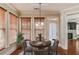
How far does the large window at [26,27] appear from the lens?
330 centimetres

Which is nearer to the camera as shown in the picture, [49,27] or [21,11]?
[21,11]

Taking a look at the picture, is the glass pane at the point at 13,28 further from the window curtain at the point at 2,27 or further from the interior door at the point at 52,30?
the interior door at the point at 52,30

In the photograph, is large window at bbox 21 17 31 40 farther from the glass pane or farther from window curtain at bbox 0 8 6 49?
window curtain at bbox 0 8 6 49

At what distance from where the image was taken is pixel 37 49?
3.34m

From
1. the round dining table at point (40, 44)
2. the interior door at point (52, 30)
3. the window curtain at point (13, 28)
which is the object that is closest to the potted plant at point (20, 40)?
the window curtain at point (13, 28)

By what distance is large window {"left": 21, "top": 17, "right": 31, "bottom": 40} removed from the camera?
3300 mm

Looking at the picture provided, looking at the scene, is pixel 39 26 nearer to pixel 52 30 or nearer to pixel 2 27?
pixel 52 30

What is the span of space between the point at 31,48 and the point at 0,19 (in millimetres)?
1117

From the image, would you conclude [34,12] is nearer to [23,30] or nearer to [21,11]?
[21,11]

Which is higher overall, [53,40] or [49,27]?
[49,27]

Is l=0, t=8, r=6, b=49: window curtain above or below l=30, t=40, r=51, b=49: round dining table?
above

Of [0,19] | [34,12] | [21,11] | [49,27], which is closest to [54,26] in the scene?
[49,27]

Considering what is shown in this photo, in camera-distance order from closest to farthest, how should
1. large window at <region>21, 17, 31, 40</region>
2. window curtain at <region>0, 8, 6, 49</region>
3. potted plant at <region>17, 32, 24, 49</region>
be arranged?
window curtain at <region>0, 8, 6, 49</region> → potted plant at <region>17, 32, 24, 49</region> → large window at <region>21, 17, 31, 40</region>

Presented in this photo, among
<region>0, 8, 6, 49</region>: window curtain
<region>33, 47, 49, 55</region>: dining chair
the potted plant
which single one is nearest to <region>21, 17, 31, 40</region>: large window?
the potted plant
